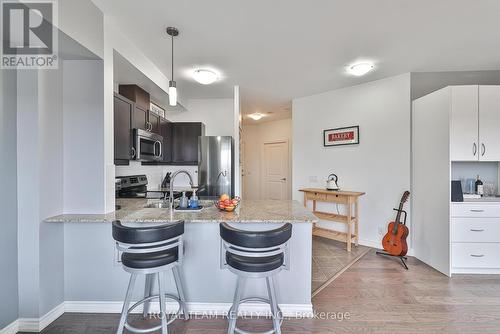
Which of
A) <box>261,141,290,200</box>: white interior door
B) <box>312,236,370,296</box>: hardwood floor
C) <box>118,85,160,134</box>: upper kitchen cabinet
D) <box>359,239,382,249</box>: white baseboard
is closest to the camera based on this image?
<box>312,236,370,296</box>: hardwood floor

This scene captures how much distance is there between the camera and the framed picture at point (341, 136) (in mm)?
3877

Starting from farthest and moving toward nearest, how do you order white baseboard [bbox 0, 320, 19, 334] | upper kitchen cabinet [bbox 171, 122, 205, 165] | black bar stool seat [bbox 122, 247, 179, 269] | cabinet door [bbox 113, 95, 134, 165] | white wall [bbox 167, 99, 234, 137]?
white wall [bbox 167, 99, 234, 137], upper kitchen cabinet [bbox 171, 122, 205, 165], cabinet door [bbox 113, 95, 134, 165], white baseboard [bbox 0, 320, 19, 334], black bar stool seat [bbox 122, 247, 179, 269]

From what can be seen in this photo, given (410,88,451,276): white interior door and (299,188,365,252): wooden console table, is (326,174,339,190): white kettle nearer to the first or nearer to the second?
(299,188,365,252): wooden console table

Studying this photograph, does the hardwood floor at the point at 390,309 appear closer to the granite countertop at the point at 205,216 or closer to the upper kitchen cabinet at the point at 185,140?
the granite countertop at the point at 205,216

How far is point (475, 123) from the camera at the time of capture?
2.82m

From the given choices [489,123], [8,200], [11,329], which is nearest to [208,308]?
[11,329]

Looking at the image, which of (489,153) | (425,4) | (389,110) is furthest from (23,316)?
(489,153)

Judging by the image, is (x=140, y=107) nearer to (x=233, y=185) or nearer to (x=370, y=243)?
(x=233, y=185)

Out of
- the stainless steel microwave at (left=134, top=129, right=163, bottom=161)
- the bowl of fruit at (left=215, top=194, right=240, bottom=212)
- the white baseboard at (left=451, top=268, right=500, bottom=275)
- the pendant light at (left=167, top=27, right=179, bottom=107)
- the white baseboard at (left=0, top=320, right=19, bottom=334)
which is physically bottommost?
the white baseboard at (left=451, top=268, right=500, bottom=275)

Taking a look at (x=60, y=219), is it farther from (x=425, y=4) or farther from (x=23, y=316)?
(x=425, y=4)

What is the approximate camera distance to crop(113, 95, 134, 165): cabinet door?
2381 mm

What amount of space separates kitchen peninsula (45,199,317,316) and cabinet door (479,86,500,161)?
8.46ft

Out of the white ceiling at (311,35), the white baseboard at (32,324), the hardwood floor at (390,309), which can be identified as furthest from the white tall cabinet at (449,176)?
the white baseboard at (32,324)
